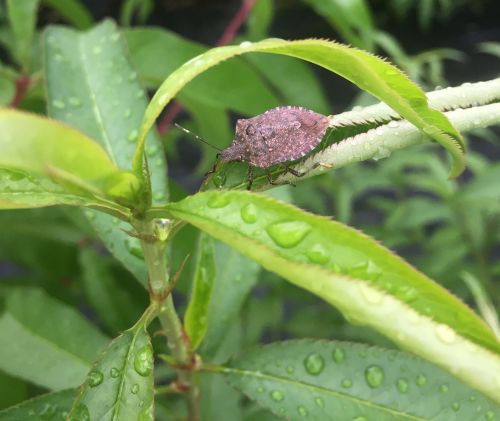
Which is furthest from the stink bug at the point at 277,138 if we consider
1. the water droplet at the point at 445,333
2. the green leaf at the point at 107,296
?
the green leaf at the point at 107,296

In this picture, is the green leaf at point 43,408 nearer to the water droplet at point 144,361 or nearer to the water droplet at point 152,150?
the water droplet at point 144,361

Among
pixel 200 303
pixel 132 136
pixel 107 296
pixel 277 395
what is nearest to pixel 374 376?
pixel 277 395

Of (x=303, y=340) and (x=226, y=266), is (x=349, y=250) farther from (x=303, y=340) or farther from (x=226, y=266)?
(x=226, y=266)

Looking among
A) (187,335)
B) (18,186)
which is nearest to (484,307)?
(187,335)

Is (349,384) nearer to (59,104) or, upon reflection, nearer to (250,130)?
(250,130)

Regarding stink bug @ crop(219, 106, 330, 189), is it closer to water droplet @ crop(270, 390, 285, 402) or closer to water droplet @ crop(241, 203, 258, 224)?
water droplet @ crop(241, 203, 258, 224)

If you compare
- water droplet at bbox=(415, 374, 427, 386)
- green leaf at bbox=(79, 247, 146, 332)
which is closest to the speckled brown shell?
water droplet at bbox=(415, 374, 427, 386)

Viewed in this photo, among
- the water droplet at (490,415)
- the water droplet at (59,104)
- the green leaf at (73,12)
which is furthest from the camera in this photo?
the green leaf at (73,12)
